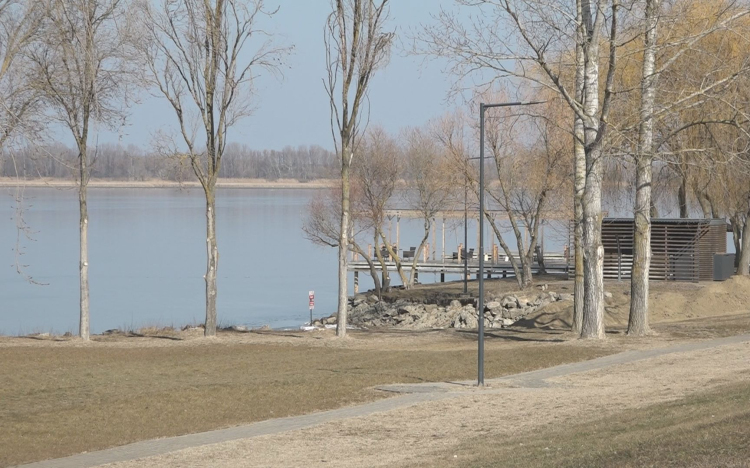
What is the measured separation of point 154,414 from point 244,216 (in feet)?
363

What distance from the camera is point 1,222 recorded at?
111 metres

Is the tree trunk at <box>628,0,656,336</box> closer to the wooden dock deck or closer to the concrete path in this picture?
the concrete path

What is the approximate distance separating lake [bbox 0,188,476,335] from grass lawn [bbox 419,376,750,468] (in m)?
12.5

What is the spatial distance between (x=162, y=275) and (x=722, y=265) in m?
36.0

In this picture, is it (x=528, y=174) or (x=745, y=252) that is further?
(x=528, y=174)

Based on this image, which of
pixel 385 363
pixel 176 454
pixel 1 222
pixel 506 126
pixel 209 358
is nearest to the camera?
pixel 176 454

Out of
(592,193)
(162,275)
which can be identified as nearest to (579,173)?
(592,193)

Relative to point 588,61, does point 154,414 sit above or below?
below

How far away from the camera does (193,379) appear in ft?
65.9

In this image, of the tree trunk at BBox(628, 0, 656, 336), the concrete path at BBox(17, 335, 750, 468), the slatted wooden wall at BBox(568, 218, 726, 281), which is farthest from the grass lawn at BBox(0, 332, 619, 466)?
the slatted wooden wall at BBox(568, 218, 726, 281)

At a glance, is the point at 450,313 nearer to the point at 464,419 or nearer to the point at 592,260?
the point at 592,260

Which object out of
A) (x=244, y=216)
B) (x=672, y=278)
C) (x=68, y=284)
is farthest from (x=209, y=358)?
(x=244, y=216)

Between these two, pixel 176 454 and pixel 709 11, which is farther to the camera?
pixel 709 11

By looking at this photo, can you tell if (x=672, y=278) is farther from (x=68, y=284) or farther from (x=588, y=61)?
(x=68, y=284)
